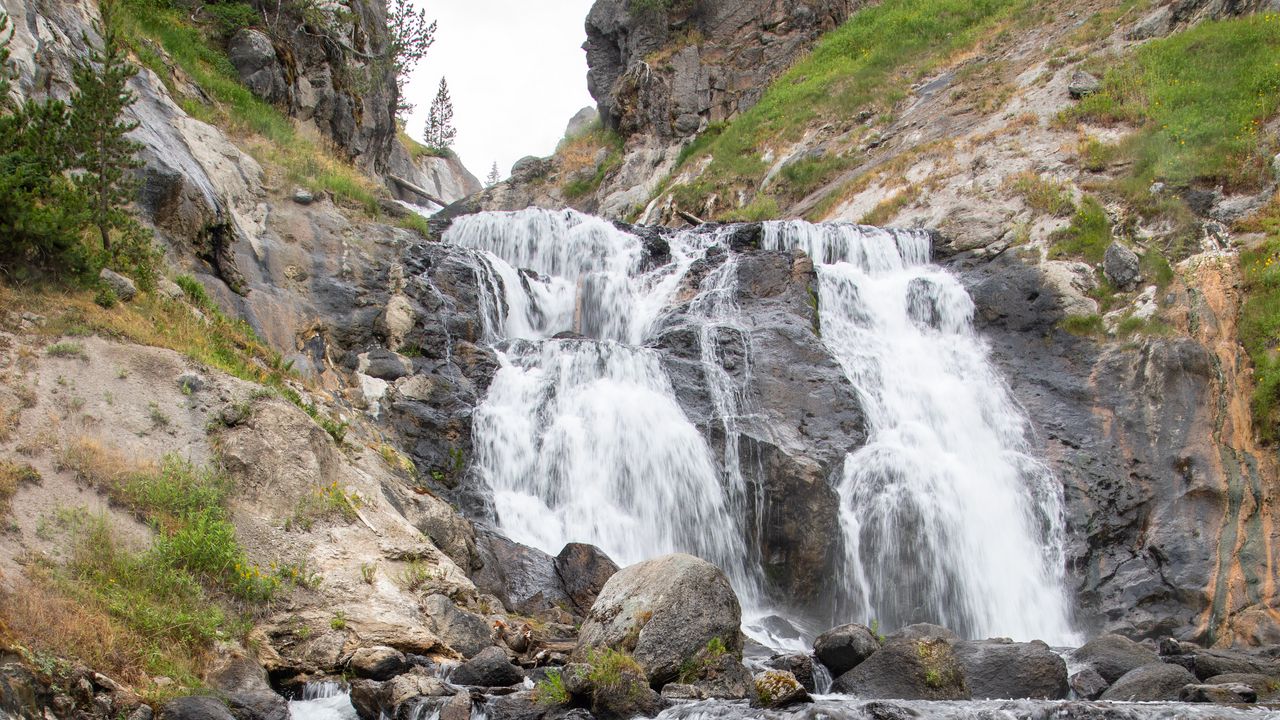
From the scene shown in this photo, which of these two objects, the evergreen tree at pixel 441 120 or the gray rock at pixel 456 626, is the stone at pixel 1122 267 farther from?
the evergreen tree at pixel 441 120

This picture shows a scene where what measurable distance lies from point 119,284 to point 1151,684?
579 inches

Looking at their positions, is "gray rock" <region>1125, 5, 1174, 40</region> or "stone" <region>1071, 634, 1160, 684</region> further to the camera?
"gray rock" <region>1125, 5, 1174, 40</region>

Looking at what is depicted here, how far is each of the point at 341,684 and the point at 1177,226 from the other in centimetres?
2011

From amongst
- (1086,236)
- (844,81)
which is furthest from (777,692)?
(844,81)

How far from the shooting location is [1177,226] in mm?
20422

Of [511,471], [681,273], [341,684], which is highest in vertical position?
[681,273]

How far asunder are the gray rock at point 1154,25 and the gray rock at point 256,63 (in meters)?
27.0

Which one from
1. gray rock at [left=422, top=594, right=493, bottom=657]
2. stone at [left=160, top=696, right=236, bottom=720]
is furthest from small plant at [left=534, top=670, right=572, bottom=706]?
stone at [left=160, top=696, right=236, bottom=720]

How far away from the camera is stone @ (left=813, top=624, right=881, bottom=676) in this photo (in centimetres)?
1102

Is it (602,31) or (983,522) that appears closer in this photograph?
(983,522)

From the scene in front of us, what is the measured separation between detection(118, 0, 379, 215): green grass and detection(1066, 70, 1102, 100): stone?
20.7 meters

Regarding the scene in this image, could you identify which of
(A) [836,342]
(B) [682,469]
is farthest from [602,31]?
(B) [682,469]

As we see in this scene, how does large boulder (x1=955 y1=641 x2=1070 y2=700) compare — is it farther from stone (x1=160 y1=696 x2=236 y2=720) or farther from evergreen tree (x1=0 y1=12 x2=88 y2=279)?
evergreen tree (x1=0 y1=12 x2=88 y2=279)

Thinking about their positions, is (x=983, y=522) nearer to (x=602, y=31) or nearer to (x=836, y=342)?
(x=836, y=342)
